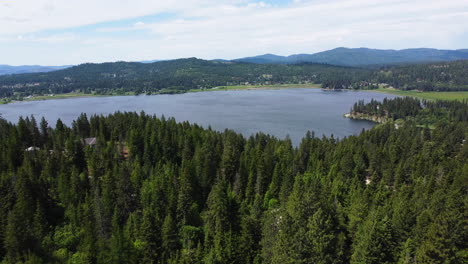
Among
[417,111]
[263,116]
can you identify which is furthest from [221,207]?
[417,111]

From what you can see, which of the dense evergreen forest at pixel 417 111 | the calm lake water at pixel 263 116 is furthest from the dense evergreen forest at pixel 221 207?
the dense evergreen forest at pixel 417 111

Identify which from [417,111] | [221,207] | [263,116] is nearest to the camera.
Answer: [221,207]

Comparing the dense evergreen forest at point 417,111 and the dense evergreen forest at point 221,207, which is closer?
the dense evergreen forest at point 221,207

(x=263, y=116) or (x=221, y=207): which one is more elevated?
(x=221, y=207)

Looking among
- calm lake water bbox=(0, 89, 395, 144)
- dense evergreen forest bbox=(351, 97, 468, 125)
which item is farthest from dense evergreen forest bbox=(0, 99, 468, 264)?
dense evergreen forest bbox=(351, 97, 468, 125)

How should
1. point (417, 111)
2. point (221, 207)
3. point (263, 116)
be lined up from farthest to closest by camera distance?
point (263, 116) < point (417, 111) < point (221, 207)

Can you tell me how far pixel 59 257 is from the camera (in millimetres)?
26625

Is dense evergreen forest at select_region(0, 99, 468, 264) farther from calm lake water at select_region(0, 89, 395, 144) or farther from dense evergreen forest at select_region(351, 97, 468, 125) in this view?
dense evergreen forest at select_region(351, 97, 468, 125)

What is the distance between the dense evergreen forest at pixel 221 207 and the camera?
2334 centimetres

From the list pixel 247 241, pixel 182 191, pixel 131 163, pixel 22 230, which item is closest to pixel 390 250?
pixel 247 241

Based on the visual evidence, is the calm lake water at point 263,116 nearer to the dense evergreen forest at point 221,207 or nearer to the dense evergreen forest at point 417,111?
Result: the dense evergreen forest at point 417,111

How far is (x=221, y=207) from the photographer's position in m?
31.2

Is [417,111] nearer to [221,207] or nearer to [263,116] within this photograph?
[263,116]

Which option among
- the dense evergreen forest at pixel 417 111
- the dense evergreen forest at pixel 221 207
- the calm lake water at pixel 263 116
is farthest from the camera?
the dense evergreen forest at pixel 417 111
